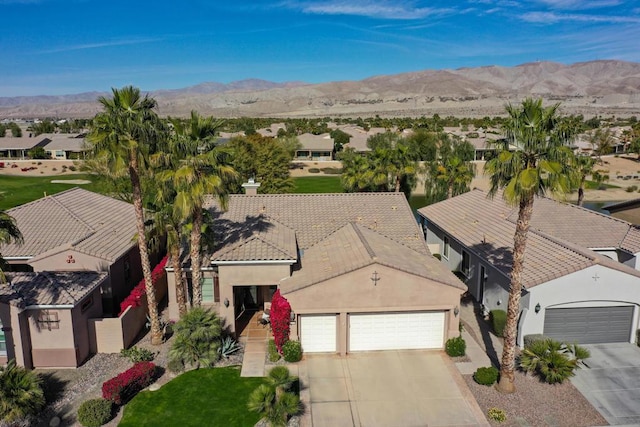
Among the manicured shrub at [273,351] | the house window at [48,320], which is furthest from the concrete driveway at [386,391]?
the house window at [48,320]

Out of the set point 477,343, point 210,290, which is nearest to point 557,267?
point 477,343

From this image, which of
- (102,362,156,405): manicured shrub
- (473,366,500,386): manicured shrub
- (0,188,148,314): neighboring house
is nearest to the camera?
(102,362,156,405): manicured shrub

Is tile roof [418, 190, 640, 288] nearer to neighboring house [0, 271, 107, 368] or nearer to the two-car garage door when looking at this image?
the two-car garage door

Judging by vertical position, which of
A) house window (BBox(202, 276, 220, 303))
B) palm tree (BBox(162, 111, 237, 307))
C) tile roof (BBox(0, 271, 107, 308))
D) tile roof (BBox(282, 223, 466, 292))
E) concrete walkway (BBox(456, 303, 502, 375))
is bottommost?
concrete walkway (BBox(456, 303, 502, 375))

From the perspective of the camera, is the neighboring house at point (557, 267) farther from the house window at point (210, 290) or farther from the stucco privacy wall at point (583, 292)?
the house window at point (210, 290)

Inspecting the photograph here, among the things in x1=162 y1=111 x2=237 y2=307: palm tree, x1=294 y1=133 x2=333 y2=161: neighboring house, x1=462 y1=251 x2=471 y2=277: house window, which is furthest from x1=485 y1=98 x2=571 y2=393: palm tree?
x1=294 y1=133 x2=333 y2=161: neighboring house
